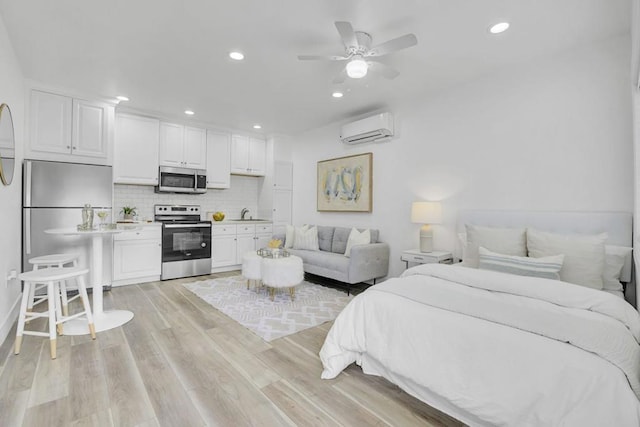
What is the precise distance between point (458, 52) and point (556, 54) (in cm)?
93

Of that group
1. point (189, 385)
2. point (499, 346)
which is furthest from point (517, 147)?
point (189, 385)

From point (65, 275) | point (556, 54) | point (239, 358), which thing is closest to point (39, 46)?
point (65, 275)

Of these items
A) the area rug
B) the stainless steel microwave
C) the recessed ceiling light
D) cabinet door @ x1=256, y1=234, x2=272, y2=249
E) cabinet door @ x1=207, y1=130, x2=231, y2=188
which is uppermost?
the recessed ceiling light

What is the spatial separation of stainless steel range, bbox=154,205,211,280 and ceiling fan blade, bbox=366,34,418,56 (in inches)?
149

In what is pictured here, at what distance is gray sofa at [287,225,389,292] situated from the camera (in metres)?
3.88

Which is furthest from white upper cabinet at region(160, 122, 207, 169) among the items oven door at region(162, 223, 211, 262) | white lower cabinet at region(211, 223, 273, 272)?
white lower cabinet at region(211, 223, 273, 272)

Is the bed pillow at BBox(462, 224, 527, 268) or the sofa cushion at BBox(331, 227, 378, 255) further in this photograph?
the sofa cushion at BBox(331, 227, 378, 255)

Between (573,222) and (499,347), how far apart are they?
1.94m

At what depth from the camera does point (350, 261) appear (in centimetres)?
389

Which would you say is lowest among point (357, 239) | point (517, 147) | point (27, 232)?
point (357, 239)

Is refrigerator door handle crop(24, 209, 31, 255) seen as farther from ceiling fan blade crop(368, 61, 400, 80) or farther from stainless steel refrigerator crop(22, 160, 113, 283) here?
ceiling fan blade crop(368, 61, 400, 80)

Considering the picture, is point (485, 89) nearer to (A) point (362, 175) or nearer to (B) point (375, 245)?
(A) point (362, 175)

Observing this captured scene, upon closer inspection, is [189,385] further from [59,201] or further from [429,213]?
[59,201]

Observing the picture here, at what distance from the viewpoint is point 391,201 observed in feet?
14.0
